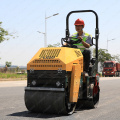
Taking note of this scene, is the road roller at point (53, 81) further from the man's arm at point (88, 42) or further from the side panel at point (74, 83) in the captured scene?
the man's arm at point (88, 42)

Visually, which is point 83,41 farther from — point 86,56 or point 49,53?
point 49,53

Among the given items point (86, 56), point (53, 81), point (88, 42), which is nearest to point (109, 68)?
point (88, 42)

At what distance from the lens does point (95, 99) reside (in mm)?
9211

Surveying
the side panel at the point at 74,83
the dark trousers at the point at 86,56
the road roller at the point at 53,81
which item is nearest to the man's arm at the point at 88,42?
the dark trousers at the point at 86,56

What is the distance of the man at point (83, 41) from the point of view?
26.7ft

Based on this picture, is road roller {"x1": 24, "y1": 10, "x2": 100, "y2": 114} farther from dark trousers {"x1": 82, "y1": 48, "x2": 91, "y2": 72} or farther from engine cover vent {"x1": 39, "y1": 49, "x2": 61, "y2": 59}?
dark trousers {"x1": 82, "y1": 48, "x2": 91, "y2": 72}

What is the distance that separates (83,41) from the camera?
8172 mm

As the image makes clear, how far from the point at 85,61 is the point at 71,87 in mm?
1320

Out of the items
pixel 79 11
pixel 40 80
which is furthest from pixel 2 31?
pixel 40 80

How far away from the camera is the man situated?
26.7ft

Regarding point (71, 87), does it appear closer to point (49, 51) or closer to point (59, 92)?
point (59, 92)

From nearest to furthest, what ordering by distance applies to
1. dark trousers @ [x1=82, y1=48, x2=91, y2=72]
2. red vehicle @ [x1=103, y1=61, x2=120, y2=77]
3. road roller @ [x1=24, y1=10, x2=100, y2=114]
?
1. road roller @ [x1=24, y1=10, x2=100, y2=114]
2. dark trousers @ [x1=82, y1=48, x2=91, y2=72]
3. red vehicle @ [x1=103, y1=61, x2=120, y2=77]

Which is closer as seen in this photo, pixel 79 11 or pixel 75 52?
pixel 75 52

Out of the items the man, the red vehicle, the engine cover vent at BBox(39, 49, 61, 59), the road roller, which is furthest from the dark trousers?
the red vehicle
